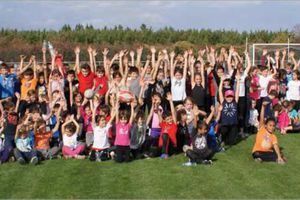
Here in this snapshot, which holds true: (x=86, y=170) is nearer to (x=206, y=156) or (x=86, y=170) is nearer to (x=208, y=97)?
(x=206, y=156)

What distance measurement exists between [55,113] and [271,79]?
20.2ft

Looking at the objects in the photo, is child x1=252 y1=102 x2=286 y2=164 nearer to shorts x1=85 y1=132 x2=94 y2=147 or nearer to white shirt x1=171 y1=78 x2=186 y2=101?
white shirt x1=171 y1=78 x2=186 y2=101

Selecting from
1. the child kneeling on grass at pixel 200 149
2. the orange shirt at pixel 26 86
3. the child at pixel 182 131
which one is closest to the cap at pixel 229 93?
the child at pixel 182 131

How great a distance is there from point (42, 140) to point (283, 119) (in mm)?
6622

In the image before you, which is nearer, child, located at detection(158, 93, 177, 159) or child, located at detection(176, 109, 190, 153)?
child, located at detection(158, 93, 177, 159)

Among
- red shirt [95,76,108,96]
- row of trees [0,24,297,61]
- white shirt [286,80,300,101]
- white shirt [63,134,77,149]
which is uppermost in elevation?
row of trees [0,24,297,61]

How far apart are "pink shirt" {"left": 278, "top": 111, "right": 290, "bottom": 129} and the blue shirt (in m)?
7.12

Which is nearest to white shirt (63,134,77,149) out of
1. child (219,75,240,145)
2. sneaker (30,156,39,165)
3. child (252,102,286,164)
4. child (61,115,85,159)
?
child (61,115,85,159)

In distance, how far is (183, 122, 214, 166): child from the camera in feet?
35.0

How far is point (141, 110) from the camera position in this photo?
1248 centimetres

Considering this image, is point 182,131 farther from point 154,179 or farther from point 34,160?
point 34,160

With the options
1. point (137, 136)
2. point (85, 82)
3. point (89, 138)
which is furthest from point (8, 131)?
point (137, 136)

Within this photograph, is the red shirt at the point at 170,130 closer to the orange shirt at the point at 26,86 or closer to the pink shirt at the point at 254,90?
the pink shirt at the point at 254,90

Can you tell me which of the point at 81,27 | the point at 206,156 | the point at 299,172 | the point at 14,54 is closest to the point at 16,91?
the point at 206,156
